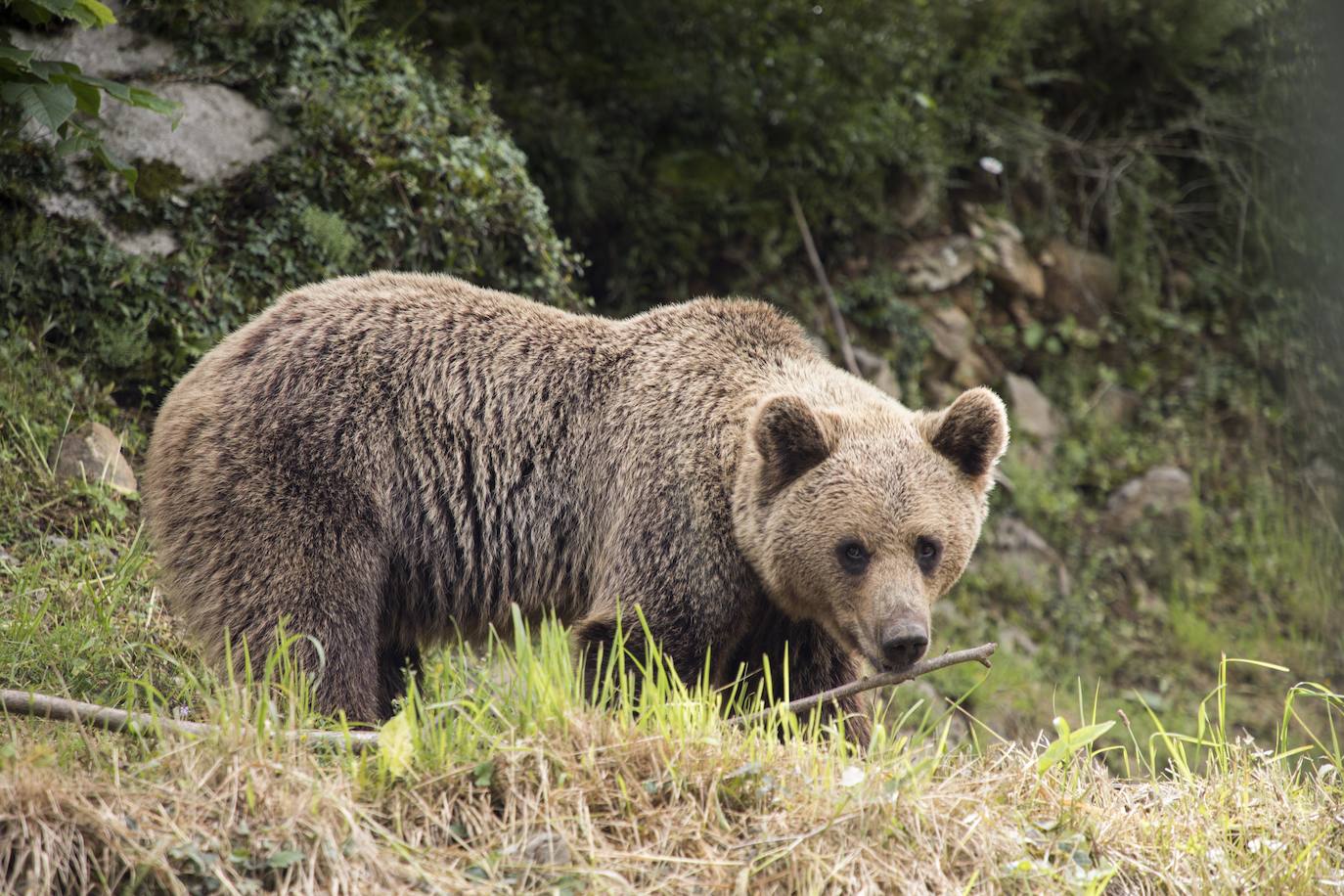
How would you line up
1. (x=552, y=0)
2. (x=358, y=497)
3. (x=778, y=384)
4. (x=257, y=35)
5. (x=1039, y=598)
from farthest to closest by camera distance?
(x=1039, y=598) < (x=552, y=0) < (x=257, y=35) < (x=778, y=384) < (x=358, y=497)

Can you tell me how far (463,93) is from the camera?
8086 mm

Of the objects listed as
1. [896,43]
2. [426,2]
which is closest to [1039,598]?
[896,43]

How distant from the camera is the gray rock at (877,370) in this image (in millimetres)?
9602

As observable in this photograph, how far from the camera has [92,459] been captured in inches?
235

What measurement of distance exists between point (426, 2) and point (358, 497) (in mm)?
4955

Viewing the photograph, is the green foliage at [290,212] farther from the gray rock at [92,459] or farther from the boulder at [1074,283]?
the boulder at [1074,283]

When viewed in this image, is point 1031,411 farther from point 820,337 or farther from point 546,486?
point 546,486

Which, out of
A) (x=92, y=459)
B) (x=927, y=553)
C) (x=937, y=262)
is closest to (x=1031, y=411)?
(x=937, y=262)

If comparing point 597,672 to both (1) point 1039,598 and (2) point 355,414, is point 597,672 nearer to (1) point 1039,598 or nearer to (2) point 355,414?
(2) point 355,414

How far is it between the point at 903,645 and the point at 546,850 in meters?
1.47

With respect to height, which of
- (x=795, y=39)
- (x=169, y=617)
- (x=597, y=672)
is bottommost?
(x=169, y=617)

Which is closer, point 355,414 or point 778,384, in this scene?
point 355,414

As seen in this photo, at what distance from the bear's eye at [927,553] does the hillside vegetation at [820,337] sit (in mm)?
542

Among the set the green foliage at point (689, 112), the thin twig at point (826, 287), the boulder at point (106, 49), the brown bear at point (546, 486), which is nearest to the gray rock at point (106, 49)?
the boulder at point (106, 49)
